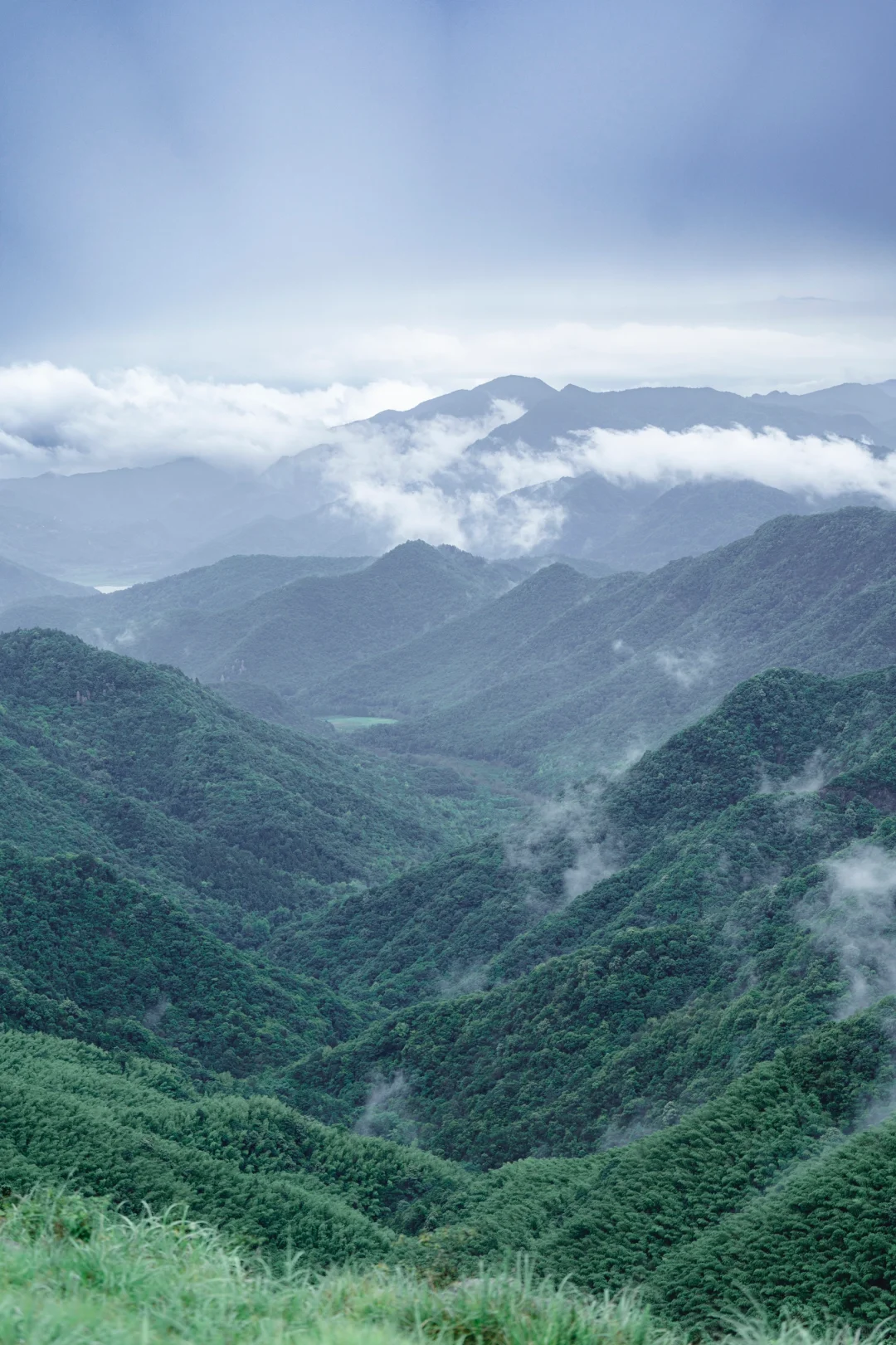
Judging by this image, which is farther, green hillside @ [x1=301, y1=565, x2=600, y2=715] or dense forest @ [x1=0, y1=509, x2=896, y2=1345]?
green hillside @ [x1=301, y1=565, x2=600, y2=715]

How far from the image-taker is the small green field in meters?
153

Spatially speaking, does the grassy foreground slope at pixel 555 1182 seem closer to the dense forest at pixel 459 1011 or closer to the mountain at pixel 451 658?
the dense forest at pixel 459 1011

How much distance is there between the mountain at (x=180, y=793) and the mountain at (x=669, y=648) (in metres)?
32.2

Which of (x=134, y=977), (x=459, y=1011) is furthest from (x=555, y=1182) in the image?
(x=134, y=977)

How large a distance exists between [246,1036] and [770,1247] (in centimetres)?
3298

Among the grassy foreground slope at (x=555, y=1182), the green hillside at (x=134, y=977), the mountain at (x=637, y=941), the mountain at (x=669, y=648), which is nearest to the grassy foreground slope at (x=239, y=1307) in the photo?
the grassy foreground slope at (x=555, y=1182)

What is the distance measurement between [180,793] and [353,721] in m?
75.1

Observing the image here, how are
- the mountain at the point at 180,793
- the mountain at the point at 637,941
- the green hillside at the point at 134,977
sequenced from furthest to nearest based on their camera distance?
the mountain at the point at 180,793 → the green hillside at the point at 134,977 → the mountain at the point at 637,941

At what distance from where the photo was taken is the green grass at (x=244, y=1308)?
25.6ft

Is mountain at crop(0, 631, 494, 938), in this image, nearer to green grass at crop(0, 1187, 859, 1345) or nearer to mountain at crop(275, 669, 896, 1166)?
mountain at crop(275, 669, 896, 1166)

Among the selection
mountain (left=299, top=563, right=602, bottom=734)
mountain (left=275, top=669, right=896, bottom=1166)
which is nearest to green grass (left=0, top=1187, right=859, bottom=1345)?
mountain (left=275, top=669, right=896, bottom=1166)

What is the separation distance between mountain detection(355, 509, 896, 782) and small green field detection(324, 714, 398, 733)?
4.30m

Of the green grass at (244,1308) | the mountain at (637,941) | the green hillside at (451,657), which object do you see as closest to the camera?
the green grass at (244,1308)

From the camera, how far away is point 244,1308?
8.76m
